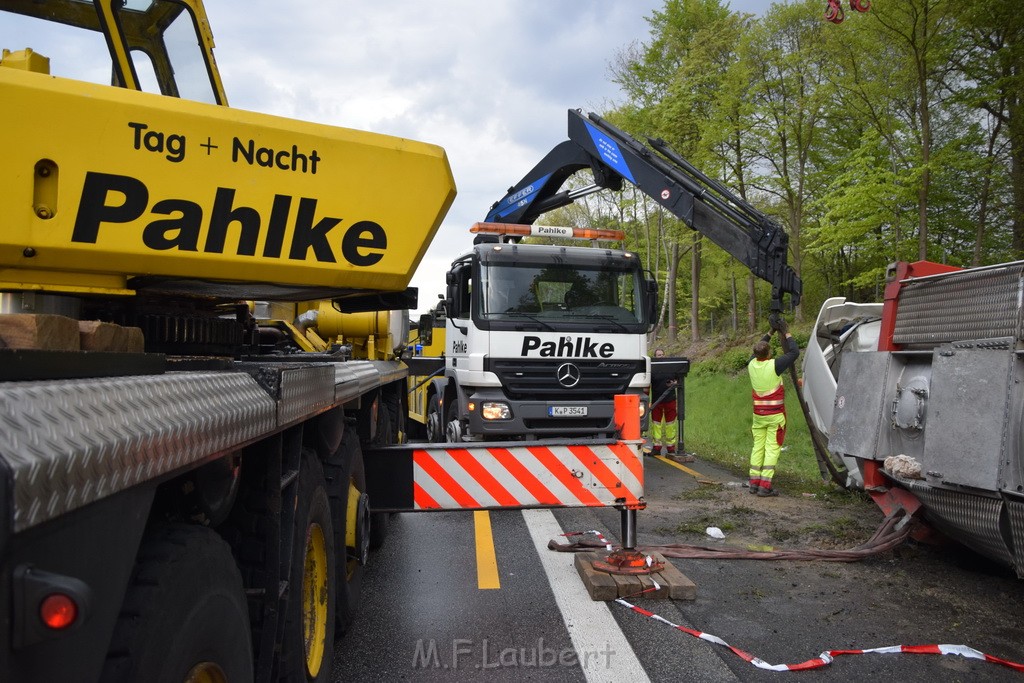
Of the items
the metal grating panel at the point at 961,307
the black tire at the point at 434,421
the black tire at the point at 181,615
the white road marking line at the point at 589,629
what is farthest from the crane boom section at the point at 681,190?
the black tire at the point at 181,615

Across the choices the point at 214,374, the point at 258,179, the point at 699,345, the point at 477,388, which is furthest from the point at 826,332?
the point at 699,345

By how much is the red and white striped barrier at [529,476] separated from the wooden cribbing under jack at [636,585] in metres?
0.59

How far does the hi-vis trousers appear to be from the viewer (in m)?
9.07

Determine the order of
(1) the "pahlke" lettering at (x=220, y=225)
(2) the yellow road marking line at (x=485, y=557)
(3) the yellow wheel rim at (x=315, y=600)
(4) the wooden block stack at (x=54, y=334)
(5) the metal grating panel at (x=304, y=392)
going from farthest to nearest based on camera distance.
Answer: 1. (2) the yellow road marking line at (x=485, y=557)
2. (3) the yellow wheel rim at (x=315, y=600)
3. (1) the "pahlke" lettering at (x=220, y=225)
4. (5) the metal grating panel at (x=304, y=392)
5. (4) the wooden block stack at (x=54, y=334)

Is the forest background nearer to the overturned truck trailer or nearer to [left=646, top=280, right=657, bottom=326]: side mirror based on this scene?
[left=646, top=280, right=657, bottom=326]: side mirror

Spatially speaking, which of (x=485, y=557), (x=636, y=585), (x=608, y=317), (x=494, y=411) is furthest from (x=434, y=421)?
(x=636, y=585)

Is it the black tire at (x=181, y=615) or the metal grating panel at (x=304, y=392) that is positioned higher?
the metal grating panel at (x=304, y=392)

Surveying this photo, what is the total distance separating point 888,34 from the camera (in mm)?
15344

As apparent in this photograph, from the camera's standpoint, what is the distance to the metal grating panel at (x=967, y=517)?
188 inches

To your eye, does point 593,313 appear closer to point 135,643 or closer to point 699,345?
point 135,643

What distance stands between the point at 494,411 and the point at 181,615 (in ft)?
24.1

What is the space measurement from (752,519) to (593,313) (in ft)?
10.2

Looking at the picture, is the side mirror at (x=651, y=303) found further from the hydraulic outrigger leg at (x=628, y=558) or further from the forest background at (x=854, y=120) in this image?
the hydraulic outrigger leg at (x=628, y=558)

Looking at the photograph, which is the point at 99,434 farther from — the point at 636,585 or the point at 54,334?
the point at 636,585
